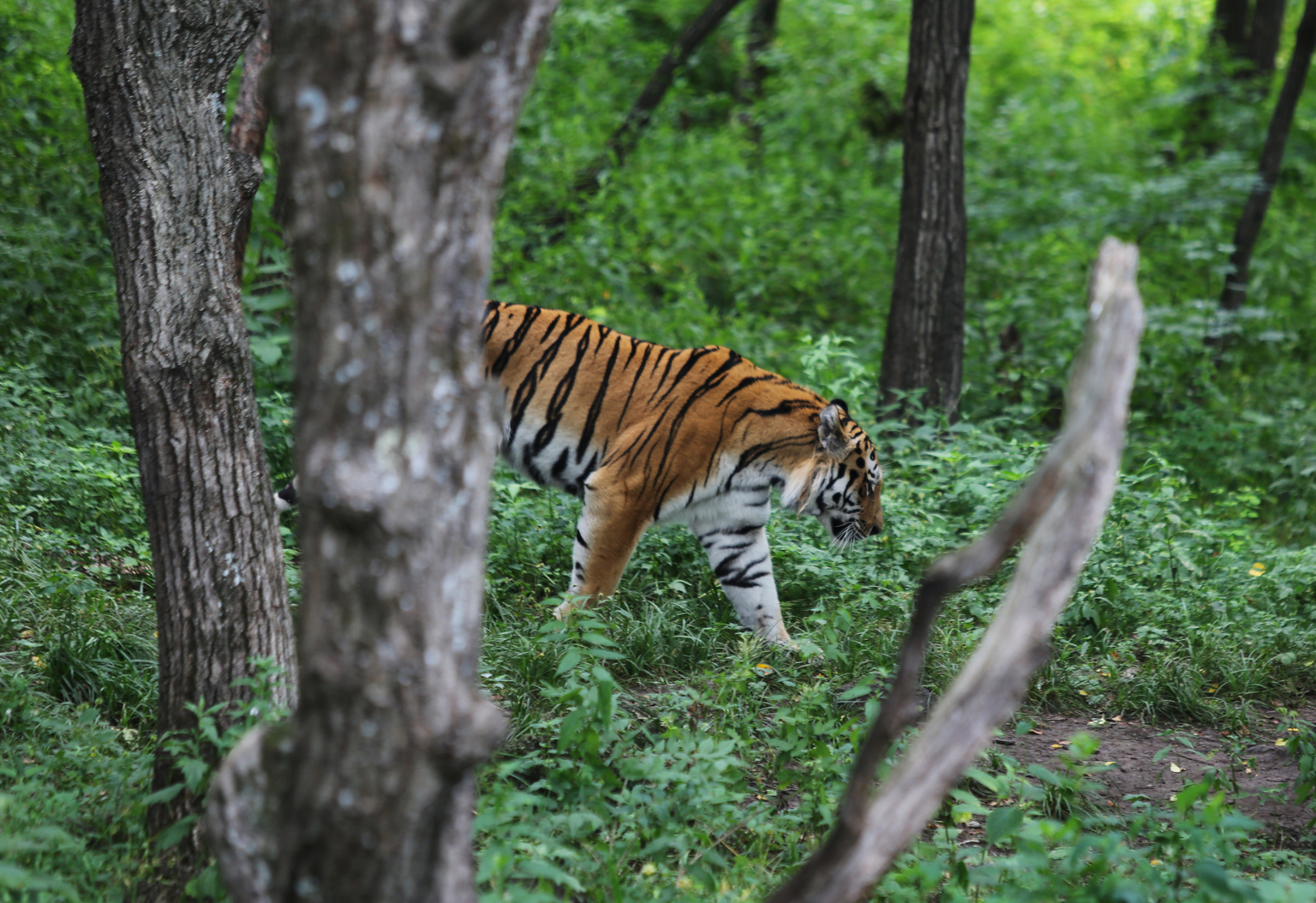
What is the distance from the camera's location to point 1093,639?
4.68 m

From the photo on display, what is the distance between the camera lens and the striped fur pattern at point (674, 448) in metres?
4.58

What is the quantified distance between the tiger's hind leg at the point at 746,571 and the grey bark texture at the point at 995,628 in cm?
259

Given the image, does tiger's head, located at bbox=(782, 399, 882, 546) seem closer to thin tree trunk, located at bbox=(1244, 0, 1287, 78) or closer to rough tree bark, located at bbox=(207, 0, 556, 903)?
rough tree bark, located at bbox=(207, 0, 556, 903)

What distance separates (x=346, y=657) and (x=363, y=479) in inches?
12.4

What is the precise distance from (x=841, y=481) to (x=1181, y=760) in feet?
5.81

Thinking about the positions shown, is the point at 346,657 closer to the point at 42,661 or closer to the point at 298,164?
the point at 298,164

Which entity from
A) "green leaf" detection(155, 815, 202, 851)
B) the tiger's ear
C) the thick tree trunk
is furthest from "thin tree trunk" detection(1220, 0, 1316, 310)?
"green leaf" detection(155, 815, 202, 851)

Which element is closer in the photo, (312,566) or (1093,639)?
(312,566)

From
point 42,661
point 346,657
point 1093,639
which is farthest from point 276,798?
point 1093,639

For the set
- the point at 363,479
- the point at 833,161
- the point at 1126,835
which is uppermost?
the point at 833,161

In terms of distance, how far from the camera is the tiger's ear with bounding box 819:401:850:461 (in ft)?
15.2

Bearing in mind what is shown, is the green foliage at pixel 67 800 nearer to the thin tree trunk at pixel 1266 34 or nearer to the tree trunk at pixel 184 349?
the tree trunk at pixel 184 349

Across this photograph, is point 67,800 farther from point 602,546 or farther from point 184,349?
point 602,546

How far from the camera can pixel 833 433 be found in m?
4.66
